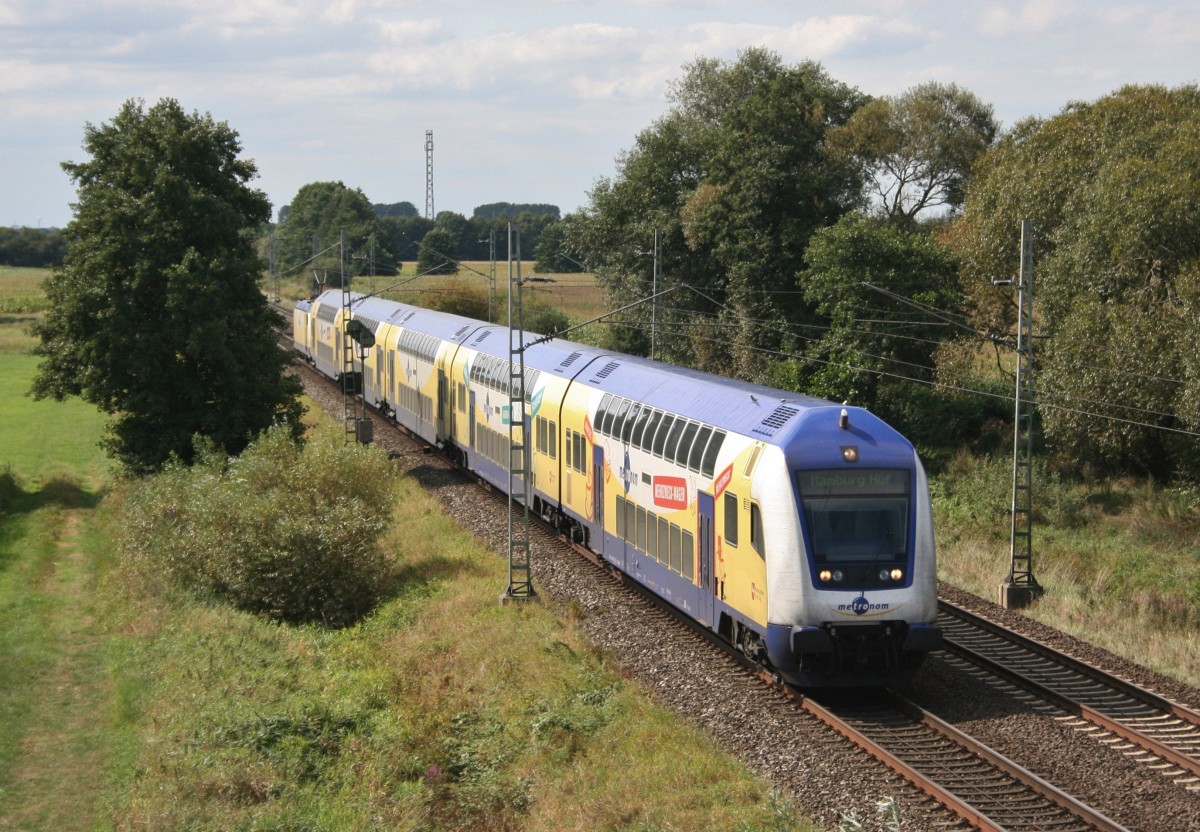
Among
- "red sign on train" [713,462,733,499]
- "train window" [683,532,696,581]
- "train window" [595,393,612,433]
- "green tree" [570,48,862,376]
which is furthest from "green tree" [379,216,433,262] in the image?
"red sign on train" [713,462,733,499]

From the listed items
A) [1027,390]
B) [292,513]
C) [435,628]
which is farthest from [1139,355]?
[292,513]

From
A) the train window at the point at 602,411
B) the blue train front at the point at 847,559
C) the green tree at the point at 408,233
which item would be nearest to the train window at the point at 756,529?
the blue train front at the point at 847,559

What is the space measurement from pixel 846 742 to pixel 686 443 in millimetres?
5933

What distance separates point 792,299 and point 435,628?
92.3ft

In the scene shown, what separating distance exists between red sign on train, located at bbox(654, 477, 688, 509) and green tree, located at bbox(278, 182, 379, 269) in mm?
106277

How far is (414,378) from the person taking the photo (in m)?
43.7

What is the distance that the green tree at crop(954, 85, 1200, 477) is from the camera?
29078mm

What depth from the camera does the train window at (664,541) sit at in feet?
68.3

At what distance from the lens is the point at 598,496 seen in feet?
81.4

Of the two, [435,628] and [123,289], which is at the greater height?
[123,289]

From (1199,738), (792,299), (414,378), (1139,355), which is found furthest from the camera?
(792,299)

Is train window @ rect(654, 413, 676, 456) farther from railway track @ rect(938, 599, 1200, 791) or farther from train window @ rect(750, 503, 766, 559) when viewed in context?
railway track @ rect(938, 599, 1200, 791)

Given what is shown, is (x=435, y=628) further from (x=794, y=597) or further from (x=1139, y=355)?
(x=1139, y=355)

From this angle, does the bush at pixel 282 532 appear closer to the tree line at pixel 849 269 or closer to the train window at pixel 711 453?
the tree line at pixel 849 269
